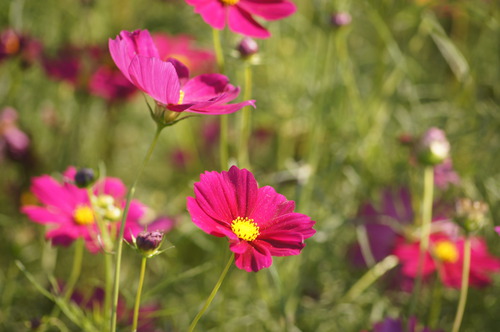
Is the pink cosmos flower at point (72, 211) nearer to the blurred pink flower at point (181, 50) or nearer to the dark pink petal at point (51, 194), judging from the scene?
the dark pink petal at point (51, 194)

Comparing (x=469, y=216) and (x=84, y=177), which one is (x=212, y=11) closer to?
(x=84, y=177)

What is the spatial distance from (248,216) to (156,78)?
13 cm

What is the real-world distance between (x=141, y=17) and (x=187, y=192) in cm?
51

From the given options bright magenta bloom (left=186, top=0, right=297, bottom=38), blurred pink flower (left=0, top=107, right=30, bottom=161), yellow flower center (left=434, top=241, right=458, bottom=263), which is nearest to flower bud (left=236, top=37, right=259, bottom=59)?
bright magenta bloom (left=186, top=0, right=297, bottom=38)

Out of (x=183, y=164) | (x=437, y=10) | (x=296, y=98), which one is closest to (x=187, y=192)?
(x=183, y=164)

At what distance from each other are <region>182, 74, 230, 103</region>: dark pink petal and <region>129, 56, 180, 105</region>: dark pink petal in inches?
3.2

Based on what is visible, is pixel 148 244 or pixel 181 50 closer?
pixel 148 244

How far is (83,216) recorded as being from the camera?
0.66 meters

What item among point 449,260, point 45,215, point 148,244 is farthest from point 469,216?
point 45,215

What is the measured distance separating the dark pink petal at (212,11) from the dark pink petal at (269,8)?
1.4 inches

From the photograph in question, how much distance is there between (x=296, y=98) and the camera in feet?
3.59

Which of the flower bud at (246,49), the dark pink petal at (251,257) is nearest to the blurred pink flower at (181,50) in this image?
the flower bud at (246,49)

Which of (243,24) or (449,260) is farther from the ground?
(243,24)

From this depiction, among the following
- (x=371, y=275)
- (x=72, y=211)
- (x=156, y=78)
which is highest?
(x=156, y=78)
